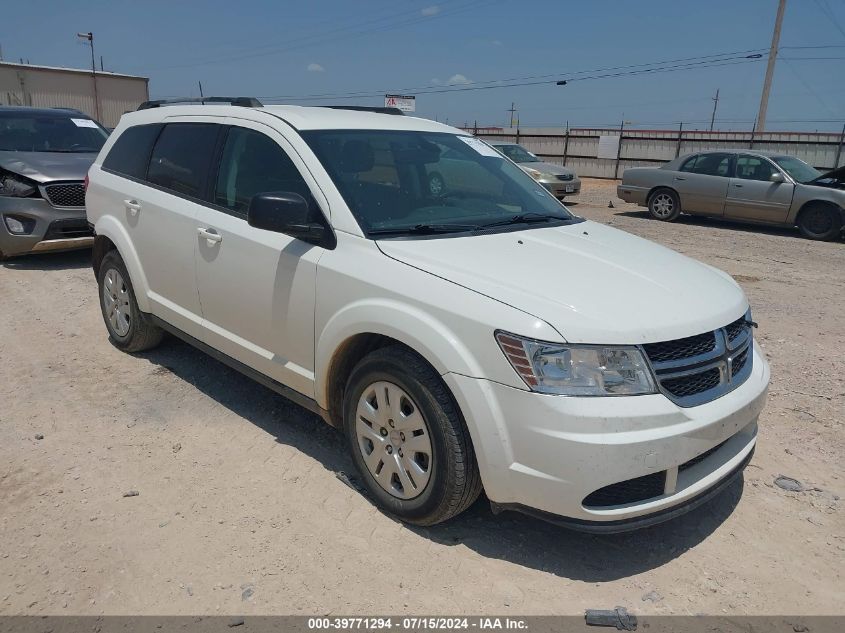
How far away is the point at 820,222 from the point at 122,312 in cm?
1145

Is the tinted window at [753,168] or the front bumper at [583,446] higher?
the tinted window at [753,168]

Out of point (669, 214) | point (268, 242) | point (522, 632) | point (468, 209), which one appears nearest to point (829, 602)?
point (522, 632)

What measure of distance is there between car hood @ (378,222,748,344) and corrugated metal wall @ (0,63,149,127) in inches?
1106

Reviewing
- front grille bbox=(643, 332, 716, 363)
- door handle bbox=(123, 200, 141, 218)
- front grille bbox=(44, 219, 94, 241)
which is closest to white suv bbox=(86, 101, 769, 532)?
front grille bbox=(643, 332, 716, 363)

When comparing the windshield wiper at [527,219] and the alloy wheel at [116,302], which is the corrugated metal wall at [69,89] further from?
the windshield wiper at [527,219]

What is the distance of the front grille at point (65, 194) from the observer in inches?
301

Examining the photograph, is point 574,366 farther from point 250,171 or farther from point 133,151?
point 133,151

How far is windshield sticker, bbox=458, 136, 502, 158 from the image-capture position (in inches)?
173

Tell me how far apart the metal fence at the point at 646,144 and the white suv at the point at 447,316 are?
20.8 metres

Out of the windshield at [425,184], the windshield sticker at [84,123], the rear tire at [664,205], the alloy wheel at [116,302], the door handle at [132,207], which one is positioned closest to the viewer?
the windshield at [425,184]

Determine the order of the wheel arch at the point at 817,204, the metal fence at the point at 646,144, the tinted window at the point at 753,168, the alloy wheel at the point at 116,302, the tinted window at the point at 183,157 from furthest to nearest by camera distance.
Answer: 1. the metal fence at the point at 646,144
2. the tinted window at the point at 753,168
3. the wheel arch at the point at 817,204
4. the alloy wheel at the point at 116,302
5. the tinted window at the point at 183,157

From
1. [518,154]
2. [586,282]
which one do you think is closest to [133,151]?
[586,282]

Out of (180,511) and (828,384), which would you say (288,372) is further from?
(828,384)

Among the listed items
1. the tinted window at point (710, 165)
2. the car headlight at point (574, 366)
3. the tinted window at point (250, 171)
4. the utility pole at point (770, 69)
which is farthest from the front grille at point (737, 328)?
the utility pole at point (770, 69)
